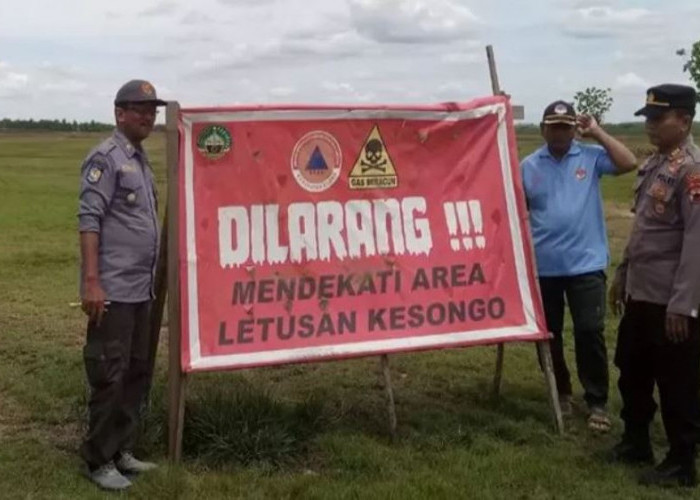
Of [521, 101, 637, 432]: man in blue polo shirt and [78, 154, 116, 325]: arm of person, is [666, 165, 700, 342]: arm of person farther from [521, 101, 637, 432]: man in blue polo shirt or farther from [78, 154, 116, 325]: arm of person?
[78, 154, 116, 325]: arm of person

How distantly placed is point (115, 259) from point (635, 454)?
125 inches

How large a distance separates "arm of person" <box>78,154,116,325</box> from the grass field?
3.32 ft

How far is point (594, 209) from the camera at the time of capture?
6039mm

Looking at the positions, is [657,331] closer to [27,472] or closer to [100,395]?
[100,395]

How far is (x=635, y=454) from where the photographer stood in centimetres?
539

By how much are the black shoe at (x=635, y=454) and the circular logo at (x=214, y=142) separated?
2.89 m

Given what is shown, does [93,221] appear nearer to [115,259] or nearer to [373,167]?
[115,259]

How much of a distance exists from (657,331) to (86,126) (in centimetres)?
12048

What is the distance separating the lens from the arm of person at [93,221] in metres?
4.68

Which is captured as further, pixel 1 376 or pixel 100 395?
pixel 1 376

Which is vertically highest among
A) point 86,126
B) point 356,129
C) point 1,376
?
point 86,126

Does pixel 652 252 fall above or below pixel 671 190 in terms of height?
A: below

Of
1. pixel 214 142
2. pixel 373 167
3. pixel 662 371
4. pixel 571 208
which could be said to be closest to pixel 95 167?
pixel 214 142

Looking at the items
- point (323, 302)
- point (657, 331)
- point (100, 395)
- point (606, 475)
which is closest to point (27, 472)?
point (100, 395)
